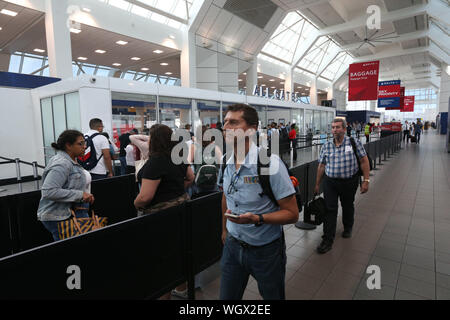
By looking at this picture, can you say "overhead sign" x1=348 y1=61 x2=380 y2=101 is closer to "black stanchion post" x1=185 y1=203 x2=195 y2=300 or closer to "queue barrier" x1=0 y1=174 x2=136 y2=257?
"black stanchion post" x1=185 y1=203 x2=195 y2=300

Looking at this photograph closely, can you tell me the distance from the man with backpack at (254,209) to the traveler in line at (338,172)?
7.81 feet

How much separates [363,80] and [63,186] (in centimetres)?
1179

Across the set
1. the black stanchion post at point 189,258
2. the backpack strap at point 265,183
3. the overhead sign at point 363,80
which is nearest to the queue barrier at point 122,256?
the black stanchion post at point 189,258

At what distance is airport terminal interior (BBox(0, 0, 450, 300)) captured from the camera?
2.70m

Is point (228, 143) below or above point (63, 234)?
above

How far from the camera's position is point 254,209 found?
177 centimetres

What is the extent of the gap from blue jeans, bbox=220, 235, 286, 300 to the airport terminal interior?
80 centimetres

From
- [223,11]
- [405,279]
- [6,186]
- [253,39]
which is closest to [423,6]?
[253,39]

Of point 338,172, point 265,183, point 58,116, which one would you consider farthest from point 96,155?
point 58,116

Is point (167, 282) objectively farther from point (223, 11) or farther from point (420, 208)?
point (223, 11)

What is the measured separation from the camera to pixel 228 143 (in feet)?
5.78

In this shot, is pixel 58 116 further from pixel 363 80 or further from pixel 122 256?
pixel 363 80

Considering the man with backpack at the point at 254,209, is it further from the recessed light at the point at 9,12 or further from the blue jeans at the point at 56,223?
the recessed light at the point at 9,12

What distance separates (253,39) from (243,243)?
20507mm
